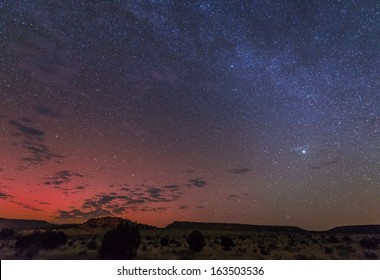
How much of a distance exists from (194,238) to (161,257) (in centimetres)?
643

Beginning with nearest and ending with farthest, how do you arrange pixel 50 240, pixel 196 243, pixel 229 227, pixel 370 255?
pixel 196 243, pixel 370 255, pixel 50 240, pixel 229 227

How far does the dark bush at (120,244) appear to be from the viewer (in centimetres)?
3081

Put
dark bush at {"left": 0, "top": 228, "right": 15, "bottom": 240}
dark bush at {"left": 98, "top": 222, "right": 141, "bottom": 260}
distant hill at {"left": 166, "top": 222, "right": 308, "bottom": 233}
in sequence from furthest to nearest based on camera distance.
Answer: distant hill at {"left": 166, "top": 222, "right": 308, "bottom": 233} → dark bush at {"left": 0, "top": 228, "right": 15, "bottom": 240} → dark bush at {"left": 98, "top": 222, "right": 141, "bottom": 260}

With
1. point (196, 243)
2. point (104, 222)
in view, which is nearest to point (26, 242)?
point (196, 243)

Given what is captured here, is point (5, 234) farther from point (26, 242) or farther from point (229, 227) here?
point (229, 227)

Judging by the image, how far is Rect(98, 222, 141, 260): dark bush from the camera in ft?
101

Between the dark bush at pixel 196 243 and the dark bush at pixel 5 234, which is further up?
the dark bush at pixel 5 234

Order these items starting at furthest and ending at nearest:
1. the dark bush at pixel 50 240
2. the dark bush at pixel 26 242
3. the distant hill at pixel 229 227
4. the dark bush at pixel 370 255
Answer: the distant hill at pixel 229 227 < the dark bush at pixel 50 240 < the dark bush at pixel 370 255 < the dark bush at pixel 26 242

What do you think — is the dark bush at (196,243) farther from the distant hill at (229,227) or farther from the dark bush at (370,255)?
the distant hill at (229,227)

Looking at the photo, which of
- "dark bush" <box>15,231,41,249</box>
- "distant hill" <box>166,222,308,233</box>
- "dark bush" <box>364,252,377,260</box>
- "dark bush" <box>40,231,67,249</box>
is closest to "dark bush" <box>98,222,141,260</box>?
"dark bush" <box>40,231,67,249</box>

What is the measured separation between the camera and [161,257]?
33.5 m

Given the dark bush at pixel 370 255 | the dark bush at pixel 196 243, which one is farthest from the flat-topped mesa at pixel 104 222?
the dark bush at pixel 370 255

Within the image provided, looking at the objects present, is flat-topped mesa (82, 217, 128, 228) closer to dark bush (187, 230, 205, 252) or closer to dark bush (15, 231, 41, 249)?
dark bush (15, 231, 41, 249)

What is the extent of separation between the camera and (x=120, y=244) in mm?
30828
